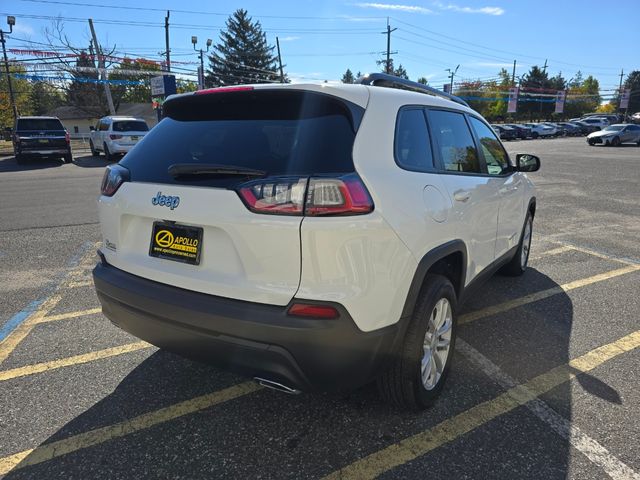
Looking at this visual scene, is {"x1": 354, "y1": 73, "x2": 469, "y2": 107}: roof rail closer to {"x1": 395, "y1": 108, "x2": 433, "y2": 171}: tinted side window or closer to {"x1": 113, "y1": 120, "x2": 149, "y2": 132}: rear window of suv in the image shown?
{"x1": 395, "y1": 108, "x2": 433, "y2": 171}: tinted side window

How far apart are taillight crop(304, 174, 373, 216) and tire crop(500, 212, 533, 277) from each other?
10.7 feet

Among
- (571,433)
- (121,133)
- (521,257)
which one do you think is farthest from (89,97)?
(571,433)

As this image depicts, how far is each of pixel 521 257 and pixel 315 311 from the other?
3.64 meters

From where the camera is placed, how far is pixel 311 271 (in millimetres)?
1969

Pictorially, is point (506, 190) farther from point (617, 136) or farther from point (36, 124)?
point (617, 136)

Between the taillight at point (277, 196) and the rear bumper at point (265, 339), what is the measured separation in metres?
0.43

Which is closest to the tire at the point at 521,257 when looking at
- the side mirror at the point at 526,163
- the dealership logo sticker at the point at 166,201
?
the side mirror at the point at 526,163

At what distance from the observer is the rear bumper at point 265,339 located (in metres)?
1.98

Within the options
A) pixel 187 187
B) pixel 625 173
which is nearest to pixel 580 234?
pixel 187 187

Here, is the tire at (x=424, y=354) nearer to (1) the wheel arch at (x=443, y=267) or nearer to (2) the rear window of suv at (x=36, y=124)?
(1) the wheel arch at (x=443, y=267)

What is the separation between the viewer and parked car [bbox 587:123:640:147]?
101ft

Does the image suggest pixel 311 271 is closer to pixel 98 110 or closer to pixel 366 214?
pixel 366 214

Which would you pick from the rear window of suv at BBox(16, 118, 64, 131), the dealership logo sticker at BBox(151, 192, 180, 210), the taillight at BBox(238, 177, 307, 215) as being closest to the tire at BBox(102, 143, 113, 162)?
the rear window of suv at BBox(16, 118, 64, 131)

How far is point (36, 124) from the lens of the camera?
18031 mm
